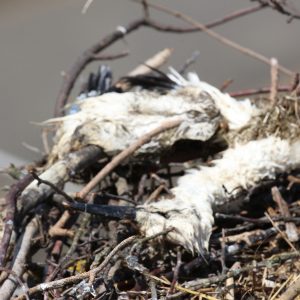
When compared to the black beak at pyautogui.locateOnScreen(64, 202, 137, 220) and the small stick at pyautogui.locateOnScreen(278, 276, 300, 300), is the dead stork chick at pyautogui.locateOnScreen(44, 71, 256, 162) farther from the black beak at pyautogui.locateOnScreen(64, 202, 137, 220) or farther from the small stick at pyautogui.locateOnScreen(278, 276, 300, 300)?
the small stick at pyautogui.locateOnScreen(278, 276, 300, 300)

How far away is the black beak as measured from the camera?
1189 mm

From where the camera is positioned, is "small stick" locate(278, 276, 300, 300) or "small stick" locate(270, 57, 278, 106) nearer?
"small stick" locate(278, 276, 300, 300)

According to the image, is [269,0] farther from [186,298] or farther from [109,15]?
[109,15]

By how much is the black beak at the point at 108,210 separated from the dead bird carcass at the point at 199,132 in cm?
10

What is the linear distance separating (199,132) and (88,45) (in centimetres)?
349

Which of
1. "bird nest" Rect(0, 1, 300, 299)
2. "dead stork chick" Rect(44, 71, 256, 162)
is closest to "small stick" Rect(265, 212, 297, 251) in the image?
"bird nest" Rect(0, 1, 300, 299)

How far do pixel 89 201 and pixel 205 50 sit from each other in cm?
366

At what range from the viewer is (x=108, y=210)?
1.21m

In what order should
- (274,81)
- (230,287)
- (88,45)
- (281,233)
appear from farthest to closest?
(88,45), (274,81), (281,233), (230,287)

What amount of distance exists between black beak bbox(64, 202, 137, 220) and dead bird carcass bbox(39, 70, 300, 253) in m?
0.10

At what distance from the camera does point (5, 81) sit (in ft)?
15.6

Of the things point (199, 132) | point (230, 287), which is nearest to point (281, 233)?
point (230, 287)

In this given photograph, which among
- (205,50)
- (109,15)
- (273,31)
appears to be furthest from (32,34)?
(273,31)

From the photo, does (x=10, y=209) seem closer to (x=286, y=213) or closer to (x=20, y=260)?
(x=20, y=260)
